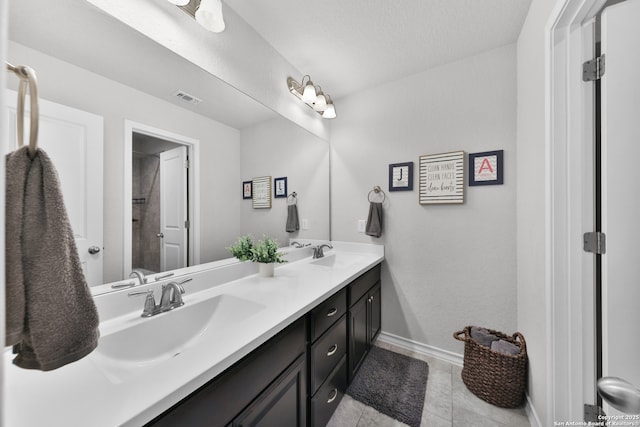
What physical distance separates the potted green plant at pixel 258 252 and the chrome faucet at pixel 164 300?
388 millimetres

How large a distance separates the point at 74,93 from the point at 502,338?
255 cm

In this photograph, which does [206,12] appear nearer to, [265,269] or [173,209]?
[173,209]

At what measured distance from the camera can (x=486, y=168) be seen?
67.4 inches

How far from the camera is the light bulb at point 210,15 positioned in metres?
1.10

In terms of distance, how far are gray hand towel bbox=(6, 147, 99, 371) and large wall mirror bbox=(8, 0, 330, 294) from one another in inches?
→ 21.7

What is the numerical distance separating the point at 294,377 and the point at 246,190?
3.26ft

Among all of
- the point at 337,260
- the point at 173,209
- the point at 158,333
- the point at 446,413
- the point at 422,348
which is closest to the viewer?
the point at 158,333

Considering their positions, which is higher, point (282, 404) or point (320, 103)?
point (320, 103)

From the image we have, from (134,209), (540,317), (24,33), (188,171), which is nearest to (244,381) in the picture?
(134,209)

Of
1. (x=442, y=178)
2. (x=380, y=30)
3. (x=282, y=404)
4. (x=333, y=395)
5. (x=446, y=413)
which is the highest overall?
(x=380, y=30)

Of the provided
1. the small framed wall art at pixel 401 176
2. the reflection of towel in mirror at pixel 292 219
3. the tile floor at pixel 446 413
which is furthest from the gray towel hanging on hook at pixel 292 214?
the tile floor at pixel 446 413

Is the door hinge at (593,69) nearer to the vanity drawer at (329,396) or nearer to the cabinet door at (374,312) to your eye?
the cabinet door at (374,312)

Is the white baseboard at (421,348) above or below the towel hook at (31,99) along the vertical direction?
below

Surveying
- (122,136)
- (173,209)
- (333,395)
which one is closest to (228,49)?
(122,136)
